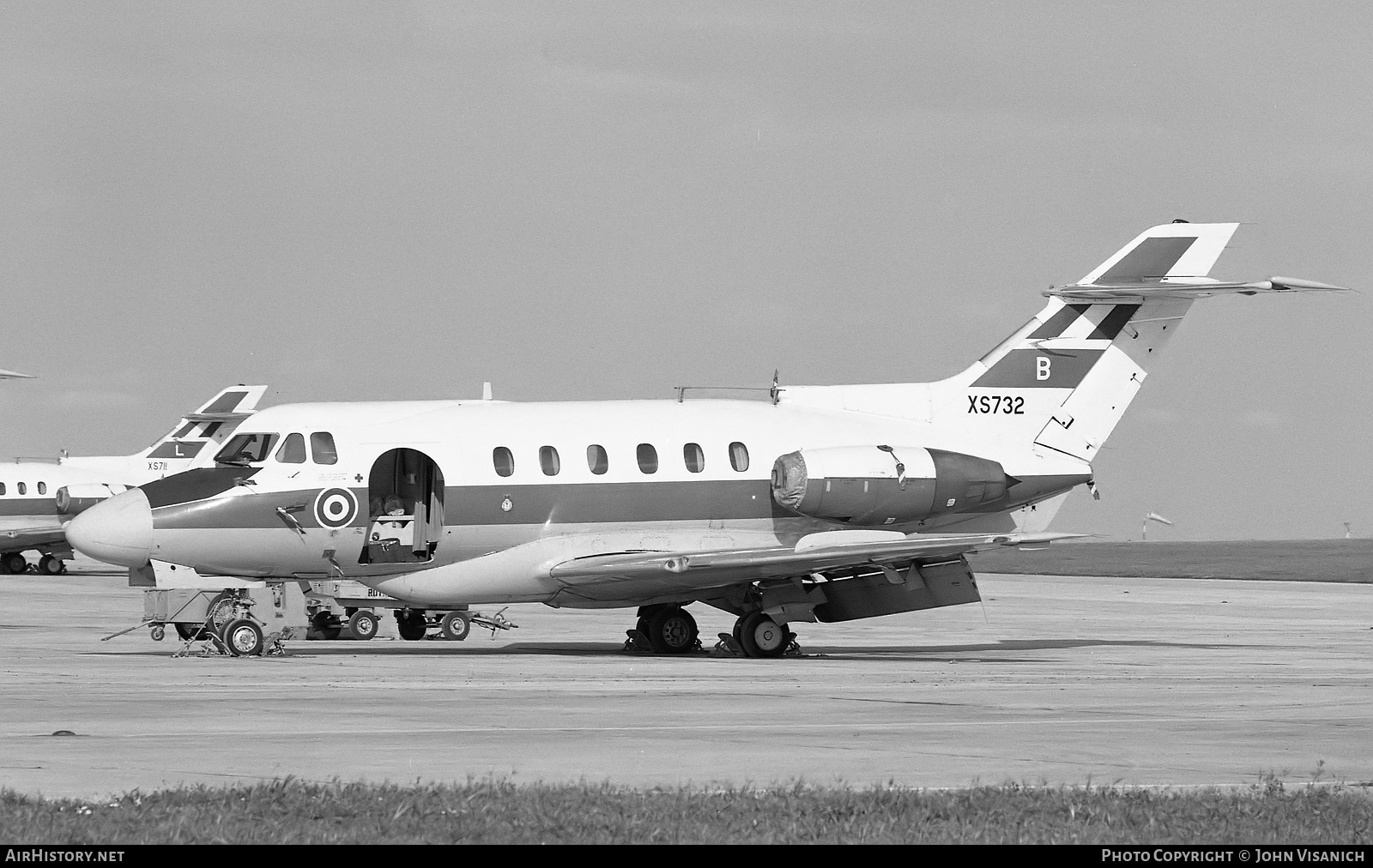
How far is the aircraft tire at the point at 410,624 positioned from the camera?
32031 mm

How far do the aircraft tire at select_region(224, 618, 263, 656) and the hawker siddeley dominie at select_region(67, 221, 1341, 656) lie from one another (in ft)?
2.55

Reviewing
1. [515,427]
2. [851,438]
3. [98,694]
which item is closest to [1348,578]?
[851,438]

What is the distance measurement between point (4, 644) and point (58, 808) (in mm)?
21170

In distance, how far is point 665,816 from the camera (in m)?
10.2

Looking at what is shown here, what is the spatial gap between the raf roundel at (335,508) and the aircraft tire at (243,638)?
1.78 metres

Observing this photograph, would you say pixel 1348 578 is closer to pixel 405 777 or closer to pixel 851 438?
pixel 851 438

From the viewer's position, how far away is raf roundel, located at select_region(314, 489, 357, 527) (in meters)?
26.5

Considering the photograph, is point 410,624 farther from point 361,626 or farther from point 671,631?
point 671,631

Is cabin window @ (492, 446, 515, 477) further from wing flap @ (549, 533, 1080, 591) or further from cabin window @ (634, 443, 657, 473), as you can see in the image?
cabin window @ (634, 443, 657, 473)

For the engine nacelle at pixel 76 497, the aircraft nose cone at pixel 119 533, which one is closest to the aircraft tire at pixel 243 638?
the aircraft nose cone at pixel 119 533

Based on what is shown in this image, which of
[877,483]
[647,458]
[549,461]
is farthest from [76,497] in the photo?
[877,483]

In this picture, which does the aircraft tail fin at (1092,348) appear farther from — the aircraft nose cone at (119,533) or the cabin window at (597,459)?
the aircraft nose cone at (119,533)

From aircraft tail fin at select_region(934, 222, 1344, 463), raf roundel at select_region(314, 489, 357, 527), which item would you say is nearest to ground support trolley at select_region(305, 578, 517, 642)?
raf roundel at select_region(314, 489, 357, 527)

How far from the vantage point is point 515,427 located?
27688mm
